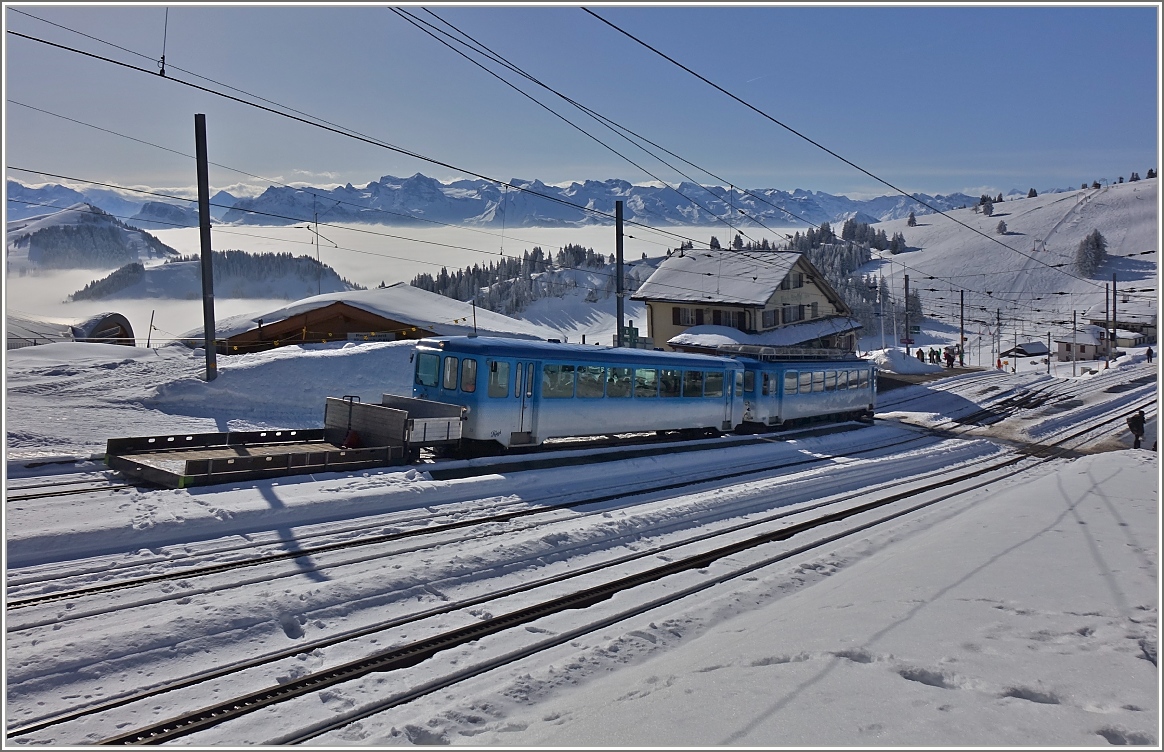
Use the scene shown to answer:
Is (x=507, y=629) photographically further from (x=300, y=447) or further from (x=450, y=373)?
(x=450, y=373)

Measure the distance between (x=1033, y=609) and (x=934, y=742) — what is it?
3822 mm

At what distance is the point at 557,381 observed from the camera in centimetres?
2012

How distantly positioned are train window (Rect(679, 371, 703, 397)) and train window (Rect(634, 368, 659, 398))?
1.61m

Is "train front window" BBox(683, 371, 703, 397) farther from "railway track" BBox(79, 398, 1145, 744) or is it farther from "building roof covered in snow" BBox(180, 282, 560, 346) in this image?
"building roof covered in snow" BBox(180, 282, 560, 346)

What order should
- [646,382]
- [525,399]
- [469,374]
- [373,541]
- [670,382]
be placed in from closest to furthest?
[373,541]
[469,374]
[525,399]
[646,382]
[670,382]

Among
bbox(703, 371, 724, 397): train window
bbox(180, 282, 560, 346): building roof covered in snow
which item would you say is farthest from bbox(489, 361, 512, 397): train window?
bbox(180, 282, 560, 346): building roof covered in snow

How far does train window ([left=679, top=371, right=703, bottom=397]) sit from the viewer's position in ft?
80.9

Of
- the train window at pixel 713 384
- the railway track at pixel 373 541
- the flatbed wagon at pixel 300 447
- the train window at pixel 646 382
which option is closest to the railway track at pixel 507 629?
the railway track at pixel 373 541

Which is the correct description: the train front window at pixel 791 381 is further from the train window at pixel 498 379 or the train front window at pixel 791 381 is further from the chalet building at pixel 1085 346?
the chalet building at pixel 1085 346

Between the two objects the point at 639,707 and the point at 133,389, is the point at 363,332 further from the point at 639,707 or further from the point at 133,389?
the point at 639,707

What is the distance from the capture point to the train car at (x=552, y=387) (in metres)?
18.6

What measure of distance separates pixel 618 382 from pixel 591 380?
122cm

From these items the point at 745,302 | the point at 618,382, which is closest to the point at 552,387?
the point at 618,382

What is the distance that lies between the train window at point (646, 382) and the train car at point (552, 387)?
0.10ft
